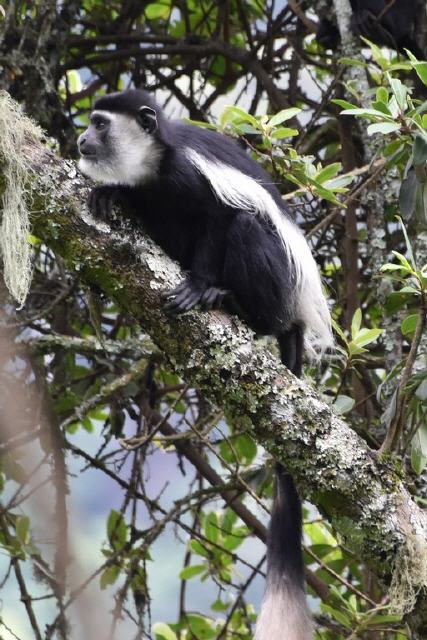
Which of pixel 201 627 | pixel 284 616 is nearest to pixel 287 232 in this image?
pixel 284 616

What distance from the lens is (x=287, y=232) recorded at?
240cm

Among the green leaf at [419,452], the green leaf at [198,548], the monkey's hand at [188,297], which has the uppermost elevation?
the monkey's hand at [188,297]

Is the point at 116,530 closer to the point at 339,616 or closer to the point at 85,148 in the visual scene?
the point at 339,616

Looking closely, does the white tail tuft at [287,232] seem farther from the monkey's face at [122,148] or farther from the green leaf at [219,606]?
the green leaf at [219,606]

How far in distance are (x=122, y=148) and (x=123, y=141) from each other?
7 centimetres

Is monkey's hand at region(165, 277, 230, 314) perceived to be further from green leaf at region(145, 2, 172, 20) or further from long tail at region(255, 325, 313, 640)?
green leaf at region(145, 2, 172, 20)

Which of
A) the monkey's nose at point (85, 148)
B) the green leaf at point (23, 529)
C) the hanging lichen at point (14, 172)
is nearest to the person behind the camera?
the hanging lichen at point (14, 172)

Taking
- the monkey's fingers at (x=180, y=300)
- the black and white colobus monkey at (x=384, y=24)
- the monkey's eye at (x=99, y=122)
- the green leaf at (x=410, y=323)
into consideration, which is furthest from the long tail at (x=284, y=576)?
the black and white colobus monkey at (x=384, y=24)

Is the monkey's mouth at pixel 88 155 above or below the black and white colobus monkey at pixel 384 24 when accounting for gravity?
below

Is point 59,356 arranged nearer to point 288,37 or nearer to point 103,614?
point 288,37

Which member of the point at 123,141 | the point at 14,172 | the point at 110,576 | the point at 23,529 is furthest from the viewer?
the point at 110,576

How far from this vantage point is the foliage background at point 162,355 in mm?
2250

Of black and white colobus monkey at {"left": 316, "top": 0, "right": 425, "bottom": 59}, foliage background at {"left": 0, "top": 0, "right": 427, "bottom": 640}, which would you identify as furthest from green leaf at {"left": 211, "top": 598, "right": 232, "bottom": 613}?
black and white colobus monkey at {"left": 316, "top": 0, "right": 425, "bottom": 59}

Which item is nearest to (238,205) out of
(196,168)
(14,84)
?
(196,168)
